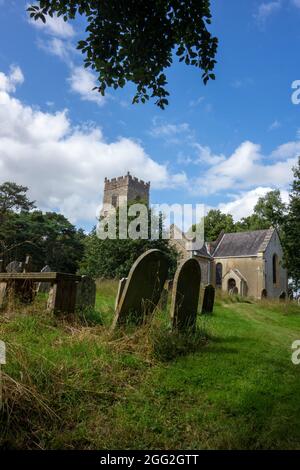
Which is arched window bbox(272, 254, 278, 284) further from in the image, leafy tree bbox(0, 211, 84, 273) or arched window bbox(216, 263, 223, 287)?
leafy tree bbox(0, 211, 84, 273)

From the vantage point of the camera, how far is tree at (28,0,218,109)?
5.24m

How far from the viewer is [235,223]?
56719 mm

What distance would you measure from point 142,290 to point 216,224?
2005 inches

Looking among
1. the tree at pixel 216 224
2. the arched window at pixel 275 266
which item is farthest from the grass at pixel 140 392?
the tree at pixel 216 224

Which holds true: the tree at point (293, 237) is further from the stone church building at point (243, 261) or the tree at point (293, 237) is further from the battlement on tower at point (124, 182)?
the battlement on tower at point (124, 182)

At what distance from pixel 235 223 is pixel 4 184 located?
35.7 metres

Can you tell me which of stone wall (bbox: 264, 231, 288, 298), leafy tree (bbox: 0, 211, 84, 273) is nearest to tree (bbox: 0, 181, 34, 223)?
leafy tree (bbox: 0, 211, 84, 273)

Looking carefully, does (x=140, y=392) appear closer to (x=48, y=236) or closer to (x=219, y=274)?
(x=219, y=274)

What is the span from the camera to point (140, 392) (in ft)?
12.3

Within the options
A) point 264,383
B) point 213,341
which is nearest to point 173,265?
point 213,341

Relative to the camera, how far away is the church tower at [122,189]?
59.4 meters

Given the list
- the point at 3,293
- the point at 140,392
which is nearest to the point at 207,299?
the point at 3,293

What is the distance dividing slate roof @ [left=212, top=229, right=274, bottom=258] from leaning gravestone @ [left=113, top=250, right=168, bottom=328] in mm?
34069
